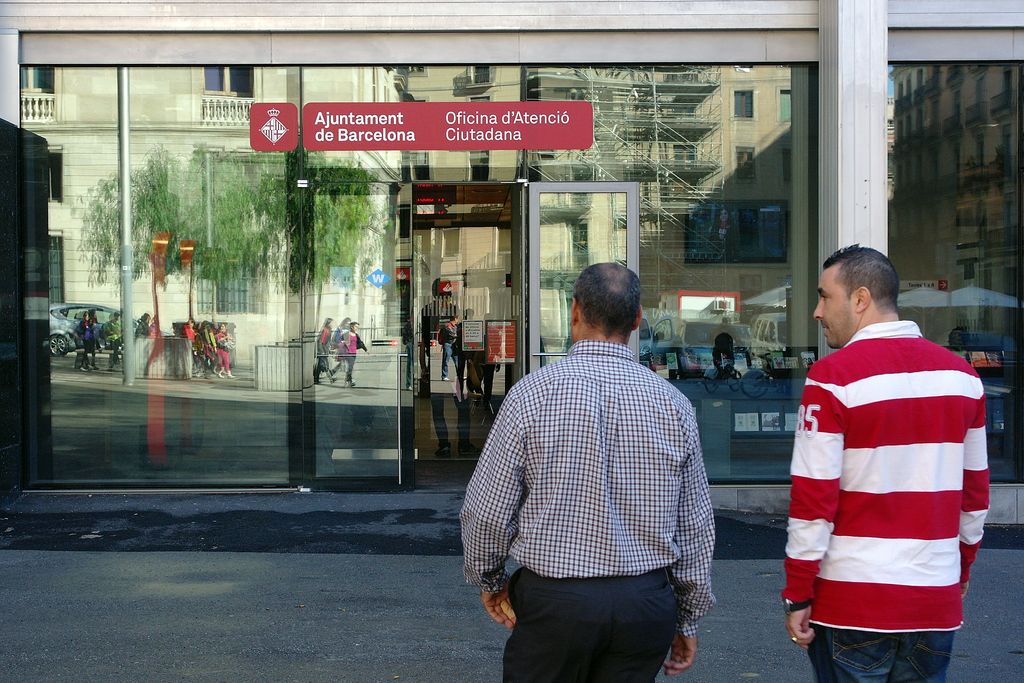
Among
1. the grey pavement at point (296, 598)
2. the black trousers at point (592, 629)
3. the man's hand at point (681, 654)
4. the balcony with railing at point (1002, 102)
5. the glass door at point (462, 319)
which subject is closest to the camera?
the black trousers at point (592, 629)

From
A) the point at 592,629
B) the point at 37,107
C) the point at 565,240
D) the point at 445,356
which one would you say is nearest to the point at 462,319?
the point at 445,356

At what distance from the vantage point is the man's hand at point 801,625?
298 centimetres

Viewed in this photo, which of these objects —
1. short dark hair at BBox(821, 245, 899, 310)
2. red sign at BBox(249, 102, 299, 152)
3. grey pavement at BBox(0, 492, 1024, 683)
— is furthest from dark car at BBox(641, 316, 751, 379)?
short dark hair at BBox(821, 245, 899, 310)

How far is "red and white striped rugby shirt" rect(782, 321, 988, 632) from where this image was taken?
2.92 meters

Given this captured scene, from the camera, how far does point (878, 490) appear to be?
2.95 meters

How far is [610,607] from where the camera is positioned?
2758 millimetres

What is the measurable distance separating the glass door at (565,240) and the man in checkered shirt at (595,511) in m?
6.33

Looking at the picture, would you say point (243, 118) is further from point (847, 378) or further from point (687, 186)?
point (847, 378)

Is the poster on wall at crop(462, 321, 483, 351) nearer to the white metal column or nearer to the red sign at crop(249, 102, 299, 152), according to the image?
the red sign at crop(249, 102, 299, 152)

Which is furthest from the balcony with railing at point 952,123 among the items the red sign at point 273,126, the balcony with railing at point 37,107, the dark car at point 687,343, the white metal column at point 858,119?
the balcony with railing at point 37,107

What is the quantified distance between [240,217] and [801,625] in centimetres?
739

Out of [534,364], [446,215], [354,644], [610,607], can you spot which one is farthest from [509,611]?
[446,215]

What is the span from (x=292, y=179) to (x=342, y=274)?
36.7 inches

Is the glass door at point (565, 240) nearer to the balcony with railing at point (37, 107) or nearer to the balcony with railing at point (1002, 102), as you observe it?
the balcony with railing at point (1002, 102)
